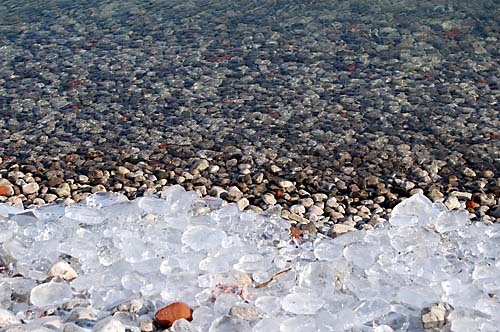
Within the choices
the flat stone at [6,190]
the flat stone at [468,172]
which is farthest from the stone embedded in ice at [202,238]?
the flat stone at [468,172]

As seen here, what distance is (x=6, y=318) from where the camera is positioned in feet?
8.29

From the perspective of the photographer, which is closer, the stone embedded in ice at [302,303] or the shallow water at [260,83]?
the stone embedded in ice at [302,303]

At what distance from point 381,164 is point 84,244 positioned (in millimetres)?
1688

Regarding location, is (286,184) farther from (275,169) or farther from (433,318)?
(433,318)

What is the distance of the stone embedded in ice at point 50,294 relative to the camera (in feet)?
8.76

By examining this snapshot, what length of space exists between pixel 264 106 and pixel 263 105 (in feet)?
0.06

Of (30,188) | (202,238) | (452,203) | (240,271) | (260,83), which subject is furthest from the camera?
(260,83)

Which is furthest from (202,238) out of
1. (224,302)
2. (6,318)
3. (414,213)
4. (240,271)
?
(414,213)

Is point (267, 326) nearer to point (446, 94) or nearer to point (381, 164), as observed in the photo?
point (381, 164)

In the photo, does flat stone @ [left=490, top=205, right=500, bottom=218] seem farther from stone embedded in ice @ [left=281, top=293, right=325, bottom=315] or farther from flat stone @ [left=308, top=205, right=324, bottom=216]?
stone embedded in ice @ [left=281, top=293, right=325, bottom=315]

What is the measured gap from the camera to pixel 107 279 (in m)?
2.77

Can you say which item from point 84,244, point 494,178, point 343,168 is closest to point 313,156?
point 343,168

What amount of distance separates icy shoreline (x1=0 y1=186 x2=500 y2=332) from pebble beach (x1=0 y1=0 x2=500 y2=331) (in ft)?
1.22

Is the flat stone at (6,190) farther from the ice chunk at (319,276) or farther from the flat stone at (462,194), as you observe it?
the flat stone at (462,194)
